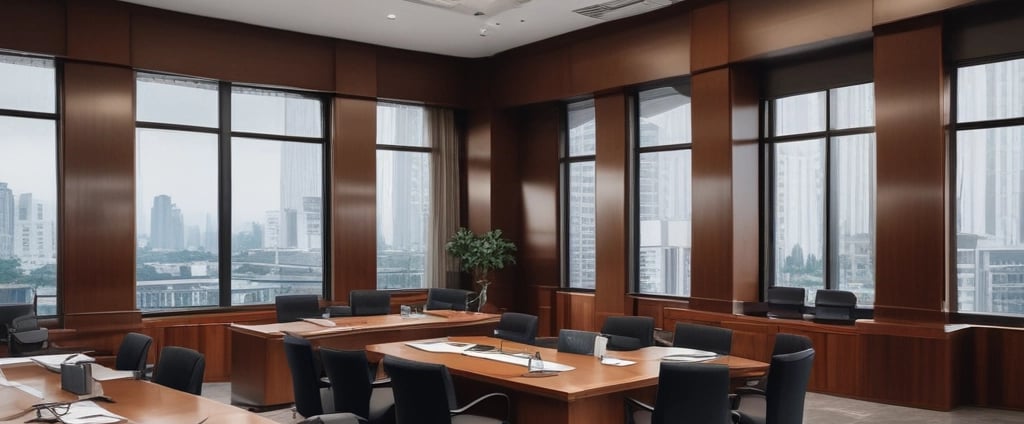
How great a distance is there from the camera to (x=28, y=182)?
849 cm

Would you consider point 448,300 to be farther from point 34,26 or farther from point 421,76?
point 34,26

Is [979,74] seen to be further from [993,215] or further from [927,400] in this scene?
[927,400]

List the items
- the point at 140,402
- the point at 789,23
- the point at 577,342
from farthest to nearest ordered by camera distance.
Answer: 1. the point at 789,23
2. the point at 577,342
3. the point at 140,402

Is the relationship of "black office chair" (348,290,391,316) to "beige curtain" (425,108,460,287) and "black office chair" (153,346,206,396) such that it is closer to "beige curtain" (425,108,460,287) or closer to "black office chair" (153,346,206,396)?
"beige curtain" (425,108,460,287)

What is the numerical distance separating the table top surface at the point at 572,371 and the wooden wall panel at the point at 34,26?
5.27m

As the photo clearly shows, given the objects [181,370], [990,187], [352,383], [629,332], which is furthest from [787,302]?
[181,370]

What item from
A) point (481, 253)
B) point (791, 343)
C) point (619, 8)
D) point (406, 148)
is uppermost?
point (619, 8)

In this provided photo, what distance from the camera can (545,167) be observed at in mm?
11719

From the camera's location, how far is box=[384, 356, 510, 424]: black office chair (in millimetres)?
4461

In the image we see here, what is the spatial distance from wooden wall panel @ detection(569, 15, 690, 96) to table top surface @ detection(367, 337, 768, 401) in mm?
4469

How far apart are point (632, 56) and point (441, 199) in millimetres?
3773

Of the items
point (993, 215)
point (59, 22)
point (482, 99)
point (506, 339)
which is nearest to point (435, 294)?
point (506, 339)

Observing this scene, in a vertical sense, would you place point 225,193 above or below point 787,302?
above

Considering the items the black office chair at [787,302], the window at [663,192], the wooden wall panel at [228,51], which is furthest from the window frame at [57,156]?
the black office chair at [787,302]
